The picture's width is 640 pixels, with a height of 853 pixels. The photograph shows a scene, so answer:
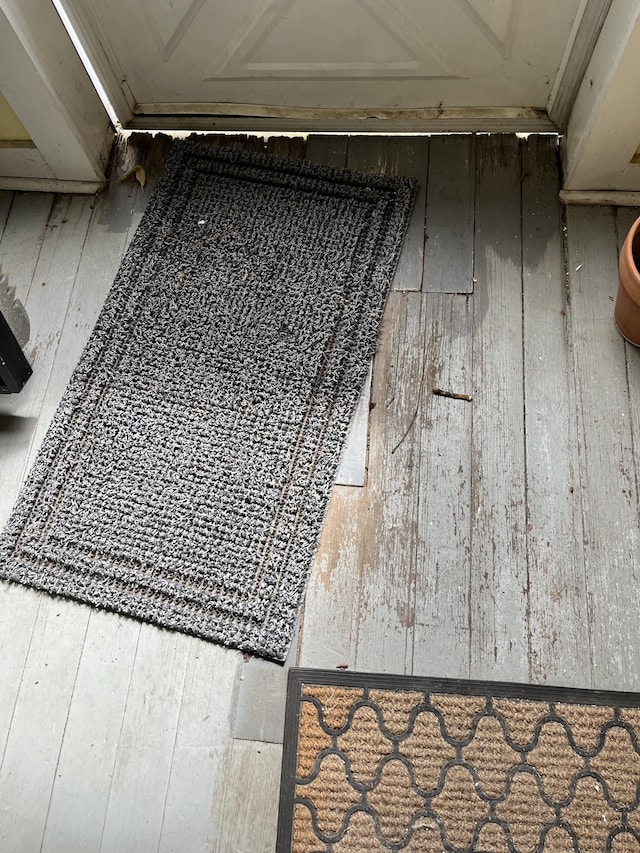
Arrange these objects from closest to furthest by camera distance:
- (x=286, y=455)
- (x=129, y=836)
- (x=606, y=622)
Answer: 1. (x=129, y=836)
2. (x=606, y=622)
3. (x=286, y=455)

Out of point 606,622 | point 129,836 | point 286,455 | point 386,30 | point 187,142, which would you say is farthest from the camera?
point 187,142

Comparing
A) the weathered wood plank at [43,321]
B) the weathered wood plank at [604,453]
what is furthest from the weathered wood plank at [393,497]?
the weathered wood plank at [43,321]

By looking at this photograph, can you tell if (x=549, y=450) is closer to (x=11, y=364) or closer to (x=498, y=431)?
(x=498, y=431)

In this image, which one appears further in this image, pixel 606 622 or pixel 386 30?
pixel 386 30

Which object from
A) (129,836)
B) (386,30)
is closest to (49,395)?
(129,836)

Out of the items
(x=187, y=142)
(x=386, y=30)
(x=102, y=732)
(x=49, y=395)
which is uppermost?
(x=386, y=30)

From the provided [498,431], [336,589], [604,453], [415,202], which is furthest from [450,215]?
[336,589]

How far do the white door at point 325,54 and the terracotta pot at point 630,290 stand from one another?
0.48 m

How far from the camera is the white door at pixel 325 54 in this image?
1620mm

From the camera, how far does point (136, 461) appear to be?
1.53m

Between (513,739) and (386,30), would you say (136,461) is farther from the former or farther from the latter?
(386,30)

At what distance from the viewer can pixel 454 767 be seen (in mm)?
1291

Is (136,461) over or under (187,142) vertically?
under

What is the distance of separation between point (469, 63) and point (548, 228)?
1.41ft
